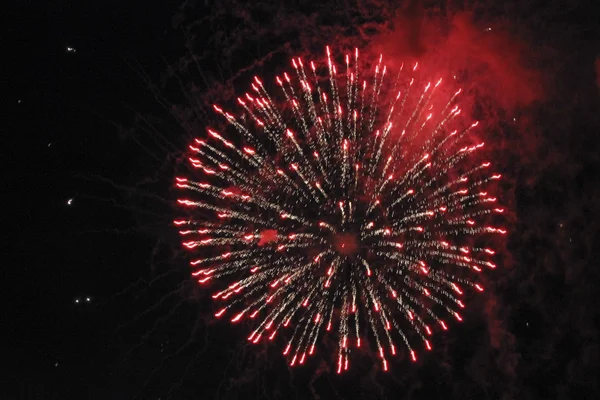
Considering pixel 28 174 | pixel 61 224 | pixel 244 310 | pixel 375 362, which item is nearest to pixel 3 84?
pixel 28 174

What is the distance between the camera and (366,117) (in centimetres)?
591

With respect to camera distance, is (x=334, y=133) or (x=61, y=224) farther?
(x=61, y=224)

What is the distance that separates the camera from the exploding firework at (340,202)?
227 inches

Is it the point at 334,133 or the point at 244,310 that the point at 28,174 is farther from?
the point at 334,133

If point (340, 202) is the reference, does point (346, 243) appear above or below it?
below

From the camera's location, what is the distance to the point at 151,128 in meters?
6.14

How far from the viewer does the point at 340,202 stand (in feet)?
18.7

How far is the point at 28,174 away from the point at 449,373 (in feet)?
16.1

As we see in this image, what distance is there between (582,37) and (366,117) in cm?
236

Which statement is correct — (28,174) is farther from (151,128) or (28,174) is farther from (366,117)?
(366,117)

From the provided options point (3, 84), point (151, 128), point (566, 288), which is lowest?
point (566, 288)

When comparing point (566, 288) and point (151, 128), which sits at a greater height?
point (151, 128)

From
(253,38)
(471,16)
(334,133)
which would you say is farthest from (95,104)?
(471,16)

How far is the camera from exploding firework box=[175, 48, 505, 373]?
5.75 metres
